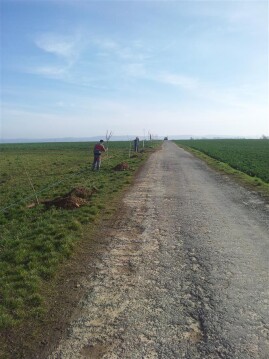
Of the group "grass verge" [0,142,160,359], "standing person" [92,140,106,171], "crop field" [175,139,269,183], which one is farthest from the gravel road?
"standing person" [92,140,106,171]

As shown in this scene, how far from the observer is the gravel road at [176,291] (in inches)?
168

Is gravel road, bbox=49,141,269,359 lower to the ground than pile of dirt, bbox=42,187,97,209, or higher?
lower

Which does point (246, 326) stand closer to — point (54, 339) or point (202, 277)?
point (202, 277)

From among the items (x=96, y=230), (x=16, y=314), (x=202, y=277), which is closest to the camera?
(x=16, y=314)

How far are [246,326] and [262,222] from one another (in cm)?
585

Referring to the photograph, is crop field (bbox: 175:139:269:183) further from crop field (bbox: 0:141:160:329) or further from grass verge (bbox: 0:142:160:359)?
grass verge (bbox: 0:142:160:359)

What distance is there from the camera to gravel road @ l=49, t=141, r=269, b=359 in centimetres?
427

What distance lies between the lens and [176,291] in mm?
5645

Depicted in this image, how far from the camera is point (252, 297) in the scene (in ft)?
17.7

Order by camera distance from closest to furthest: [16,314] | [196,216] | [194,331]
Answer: [194,331] → [16,314] → [196,216]

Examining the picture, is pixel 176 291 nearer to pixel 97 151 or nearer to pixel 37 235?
pixel 37 235

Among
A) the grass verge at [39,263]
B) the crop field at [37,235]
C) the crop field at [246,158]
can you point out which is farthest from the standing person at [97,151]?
the crop field at [246,158]

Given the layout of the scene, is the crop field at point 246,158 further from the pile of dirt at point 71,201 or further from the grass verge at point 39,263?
the grass verge at point 39,263

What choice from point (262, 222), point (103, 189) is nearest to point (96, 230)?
point (262, 222)
